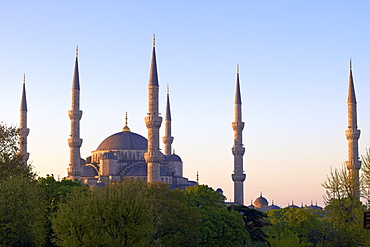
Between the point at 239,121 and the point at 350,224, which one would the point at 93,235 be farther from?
the point at 239,121

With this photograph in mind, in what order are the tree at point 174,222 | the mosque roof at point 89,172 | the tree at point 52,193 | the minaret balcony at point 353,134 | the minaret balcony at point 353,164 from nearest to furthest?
the tree at point 52,193, the tree at point 174,222, the minaret balcony at point 353,164, the minaret balcony at point 353,134, the mosque roof at point 89,172

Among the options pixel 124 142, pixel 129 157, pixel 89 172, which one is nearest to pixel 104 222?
pixel 89 172

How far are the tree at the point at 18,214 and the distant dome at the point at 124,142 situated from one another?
6975 cm

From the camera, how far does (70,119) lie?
298 feet

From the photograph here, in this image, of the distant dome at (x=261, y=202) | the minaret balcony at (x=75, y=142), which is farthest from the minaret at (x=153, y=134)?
the distant dome at (x=261, y=202)

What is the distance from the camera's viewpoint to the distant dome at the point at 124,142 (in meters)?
110

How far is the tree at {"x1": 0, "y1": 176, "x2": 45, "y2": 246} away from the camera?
38.4 meters

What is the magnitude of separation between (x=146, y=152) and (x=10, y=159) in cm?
5213

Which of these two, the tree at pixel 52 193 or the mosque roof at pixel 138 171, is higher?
the mosque roof at pixel 138 171

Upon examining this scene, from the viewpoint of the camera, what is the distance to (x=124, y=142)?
361 feet

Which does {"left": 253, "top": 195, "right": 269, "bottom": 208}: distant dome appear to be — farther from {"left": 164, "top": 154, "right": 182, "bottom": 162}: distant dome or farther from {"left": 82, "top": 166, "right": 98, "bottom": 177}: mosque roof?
{"left": 82, "top": 166, "right": 98, "bottom": 177}: mosque roof

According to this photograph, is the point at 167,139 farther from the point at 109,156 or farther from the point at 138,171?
the point at 109,156

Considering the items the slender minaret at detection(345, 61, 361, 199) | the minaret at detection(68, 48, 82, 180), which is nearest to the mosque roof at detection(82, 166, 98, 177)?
the minaret at detection(68, 48, 82, 180)

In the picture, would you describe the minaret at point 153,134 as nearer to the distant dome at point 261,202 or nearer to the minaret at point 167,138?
the minaret at point 167,138
